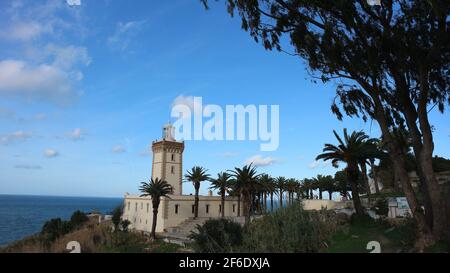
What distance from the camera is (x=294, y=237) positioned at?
1677cm

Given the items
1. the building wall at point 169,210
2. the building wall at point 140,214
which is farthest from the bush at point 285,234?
the building wall at point 140,214

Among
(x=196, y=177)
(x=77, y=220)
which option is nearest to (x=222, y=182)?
(x=196, y=177)

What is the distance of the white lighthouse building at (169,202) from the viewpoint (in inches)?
1860

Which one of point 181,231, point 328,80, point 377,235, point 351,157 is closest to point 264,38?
point 328,80

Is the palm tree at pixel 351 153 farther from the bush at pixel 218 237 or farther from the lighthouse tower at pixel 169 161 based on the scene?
the lighthouse tower at pixel 169 161

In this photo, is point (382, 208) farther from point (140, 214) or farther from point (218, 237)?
point (140, 214)

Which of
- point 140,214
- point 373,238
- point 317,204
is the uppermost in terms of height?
point 317,204

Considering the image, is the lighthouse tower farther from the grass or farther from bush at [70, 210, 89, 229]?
the grass

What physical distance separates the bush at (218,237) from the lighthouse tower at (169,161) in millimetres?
33618

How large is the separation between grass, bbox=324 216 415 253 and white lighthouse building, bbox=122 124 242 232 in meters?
27.1

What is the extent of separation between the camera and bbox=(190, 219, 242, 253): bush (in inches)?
682

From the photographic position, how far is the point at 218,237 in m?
18.4

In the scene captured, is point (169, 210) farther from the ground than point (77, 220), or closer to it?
farther from the ground

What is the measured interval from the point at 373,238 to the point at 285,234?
6449mm
